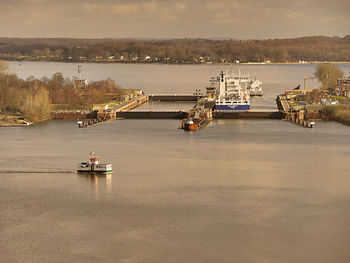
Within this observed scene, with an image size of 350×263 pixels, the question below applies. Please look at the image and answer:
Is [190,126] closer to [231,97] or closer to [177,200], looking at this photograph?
[231,97]

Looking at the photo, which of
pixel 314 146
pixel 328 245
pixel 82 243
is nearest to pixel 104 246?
pixel 82 243

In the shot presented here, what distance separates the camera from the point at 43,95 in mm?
29438

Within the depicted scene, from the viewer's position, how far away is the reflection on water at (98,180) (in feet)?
51.7

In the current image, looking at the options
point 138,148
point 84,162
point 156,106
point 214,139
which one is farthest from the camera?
point 156,106

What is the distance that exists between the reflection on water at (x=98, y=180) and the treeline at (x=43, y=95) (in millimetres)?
11360

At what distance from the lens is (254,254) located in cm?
1154

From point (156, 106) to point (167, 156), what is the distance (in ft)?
56.3

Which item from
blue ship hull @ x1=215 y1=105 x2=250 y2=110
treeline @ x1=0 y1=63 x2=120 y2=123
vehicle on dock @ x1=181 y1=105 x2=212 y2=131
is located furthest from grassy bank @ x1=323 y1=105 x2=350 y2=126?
treeline @ x1=0 y1=63 x2=120 y2=123

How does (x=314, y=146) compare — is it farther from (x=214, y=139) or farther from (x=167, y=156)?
(x=167, y=156)

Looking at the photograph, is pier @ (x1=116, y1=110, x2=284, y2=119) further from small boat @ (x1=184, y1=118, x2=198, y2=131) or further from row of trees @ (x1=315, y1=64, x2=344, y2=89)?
row of trees @ (x1=315, y1=64, x2=344, y2=89)

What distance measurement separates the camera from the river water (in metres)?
11.8

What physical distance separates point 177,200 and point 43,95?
16020mm

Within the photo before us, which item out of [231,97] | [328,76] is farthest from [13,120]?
[328,76]

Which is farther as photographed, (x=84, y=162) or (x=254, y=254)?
(x=84, y=162)
